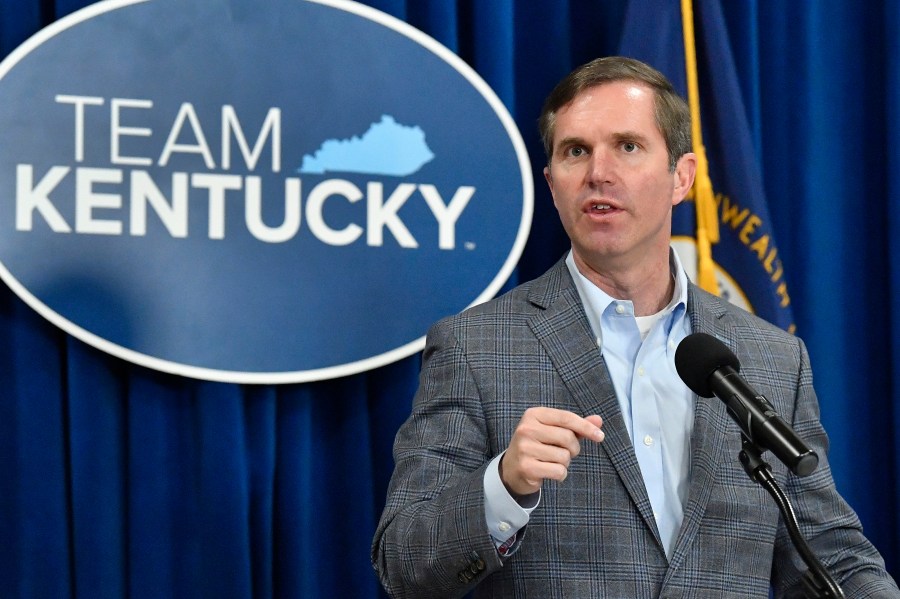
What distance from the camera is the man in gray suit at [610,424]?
142 centimetres

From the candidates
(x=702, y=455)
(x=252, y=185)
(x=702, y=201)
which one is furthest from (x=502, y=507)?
(x=702, y=201)

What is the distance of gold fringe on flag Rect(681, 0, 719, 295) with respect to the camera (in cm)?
215

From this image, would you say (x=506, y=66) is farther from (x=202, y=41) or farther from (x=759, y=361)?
(x=759, y=361)

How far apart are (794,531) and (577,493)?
1.47 ft

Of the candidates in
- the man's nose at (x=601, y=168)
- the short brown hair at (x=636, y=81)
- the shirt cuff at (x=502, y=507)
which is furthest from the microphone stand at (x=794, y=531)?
the short brown hair at (x=636, y=81)

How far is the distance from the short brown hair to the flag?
0.49 meters

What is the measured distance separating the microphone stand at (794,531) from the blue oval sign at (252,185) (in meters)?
1.01

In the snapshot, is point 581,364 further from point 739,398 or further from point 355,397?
point 355,397

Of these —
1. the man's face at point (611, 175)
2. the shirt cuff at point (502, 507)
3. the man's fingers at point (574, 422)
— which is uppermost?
the man's face at point (611, 175)

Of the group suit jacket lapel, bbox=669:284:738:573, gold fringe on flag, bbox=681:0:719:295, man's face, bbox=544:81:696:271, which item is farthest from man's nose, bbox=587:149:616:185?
gold fringe on flag, bbox=681:0:719:295

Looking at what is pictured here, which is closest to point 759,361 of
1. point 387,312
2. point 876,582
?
point 876,582

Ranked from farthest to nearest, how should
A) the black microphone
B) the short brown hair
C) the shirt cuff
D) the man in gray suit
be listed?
1. the short brown hair
2. the man in gray suit
3. the shirt cuff
4. the black microphone

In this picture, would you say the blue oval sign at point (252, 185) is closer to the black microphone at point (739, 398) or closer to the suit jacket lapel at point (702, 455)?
the suit jacket lapel at point (702, 455)

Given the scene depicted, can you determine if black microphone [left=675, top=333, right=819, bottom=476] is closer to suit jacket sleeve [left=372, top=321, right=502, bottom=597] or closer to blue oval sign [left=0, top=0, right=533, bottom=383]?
suit jacket sleeve [left=372, top=321, right=502, bottom=597]
